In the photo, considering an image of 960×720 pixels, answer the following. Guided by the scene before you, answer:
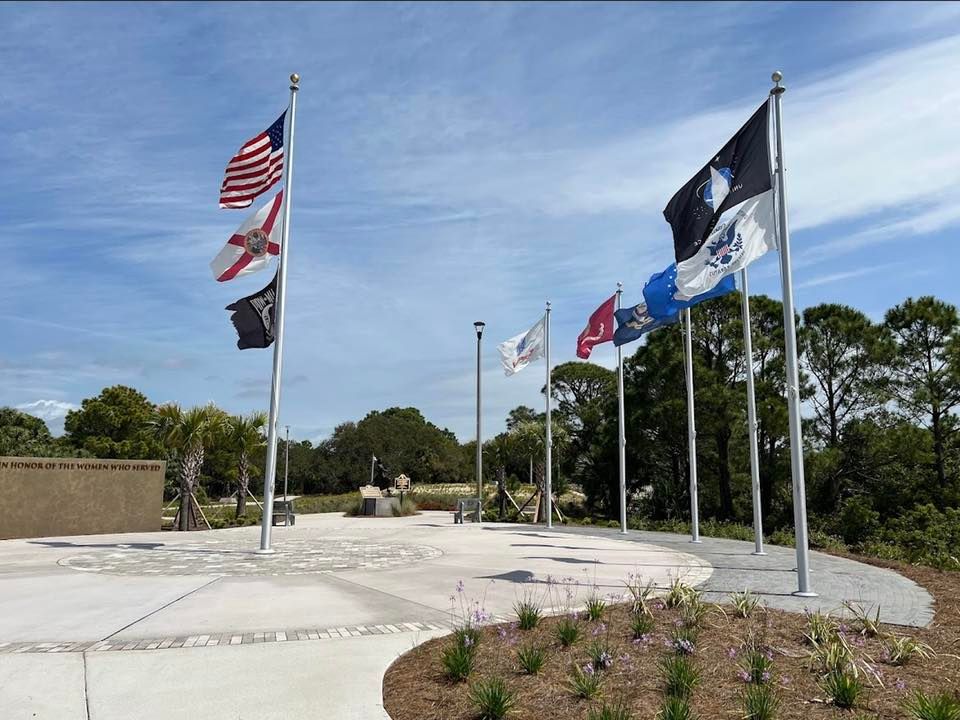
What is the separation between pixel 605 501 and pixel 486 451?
1008cm

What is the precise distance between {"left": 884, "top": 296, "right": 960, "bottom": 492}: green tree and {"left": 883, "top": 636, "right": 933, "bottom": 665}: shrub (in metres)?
22.6

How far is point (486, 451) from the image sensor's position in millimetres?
33031

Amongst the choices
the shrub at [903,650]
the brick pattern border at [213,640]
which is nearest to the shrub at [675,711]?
the shrub at [903,650]

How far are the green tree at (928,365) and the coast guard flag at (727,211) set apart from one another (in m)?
19.0

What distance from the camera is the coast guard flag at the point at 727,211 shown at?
32.7 ft

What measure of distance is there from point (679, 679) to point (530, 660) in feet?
3.85

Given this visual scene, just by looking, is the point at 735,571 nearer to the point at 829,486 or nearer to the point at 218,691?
the point at 218,691

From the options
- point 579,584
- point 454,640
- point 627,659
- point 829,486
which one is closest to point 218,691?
point 454,640

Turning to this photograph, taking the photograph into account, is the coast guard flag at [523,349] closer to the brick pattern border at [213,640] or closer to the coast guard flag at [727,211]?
the coast guard flag at [727,211]

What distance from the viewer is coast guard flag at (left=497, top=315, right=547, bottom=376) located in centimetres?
2250

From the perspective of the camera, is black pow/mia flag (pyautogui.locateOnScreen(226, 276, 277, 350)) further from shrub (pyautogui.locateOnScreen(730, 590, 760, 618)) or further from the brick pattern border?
shrub (pyautogui.locateOnScreen(730, 590, 760, 618))

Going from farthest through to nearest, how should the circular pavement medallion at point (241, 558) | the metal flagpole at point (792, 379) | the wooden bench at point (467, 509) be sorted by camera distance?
the wooden bench at point (467, 509) < the circular pavement medallion at point (241, 558) < the metal flagpole at point (792, 379)

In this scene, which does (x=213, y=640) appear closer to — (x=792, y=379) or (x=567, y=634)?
(x=567, y=634)

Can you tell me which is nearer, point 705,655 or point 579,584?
point 705,655
